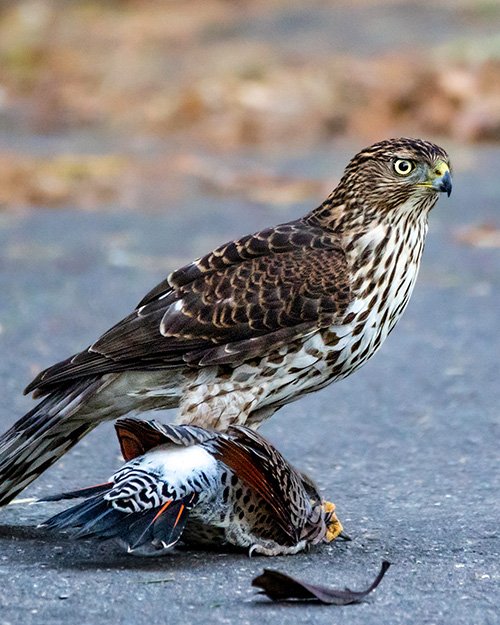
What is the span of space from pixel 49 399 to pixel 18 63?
18.6 metres

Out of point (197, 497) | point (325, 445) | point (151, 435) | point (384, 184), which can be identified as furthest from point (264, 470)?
point (325, 445)

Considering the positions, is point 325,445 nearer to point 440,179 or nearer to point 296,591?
point 440,179

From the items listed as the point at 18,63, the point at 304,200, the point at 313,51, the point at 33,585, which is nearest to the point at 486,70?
the point at 313,51

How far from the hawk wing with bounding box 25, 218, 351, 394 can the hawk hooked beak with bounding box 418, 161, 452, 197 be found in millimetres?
472

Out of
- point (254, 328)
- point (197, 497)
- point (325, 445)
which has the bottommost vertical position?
point (325, 445)

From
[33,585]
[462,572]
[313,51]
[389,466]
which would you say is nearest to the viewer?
[33,585]

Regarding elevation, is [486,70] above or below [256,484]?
above

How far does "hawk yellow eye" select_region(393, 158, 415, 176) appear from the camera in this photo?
471cm

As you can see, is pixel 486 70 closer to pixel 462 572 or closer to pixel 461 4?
pixel 461 4

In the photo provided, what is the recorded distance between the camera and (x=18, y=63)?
22.1m

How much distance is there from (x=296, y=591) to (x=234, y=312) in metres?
1.32

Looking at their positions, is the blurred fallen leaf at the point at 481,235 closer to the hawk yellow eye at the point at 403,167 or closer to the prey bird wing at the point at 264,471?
the hawk yellow eye at the point at 403,167

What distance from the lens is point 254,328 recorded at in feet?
14.7

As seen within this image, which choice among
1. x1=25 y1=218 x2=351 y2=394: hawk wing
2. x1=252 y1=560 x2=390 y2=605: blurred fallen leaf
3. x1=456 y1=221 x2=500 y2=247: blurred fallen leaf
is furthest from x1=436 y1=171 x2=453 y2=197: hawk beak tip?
x1=456 y1=221 x2=500 y2=247: blurred fallen leaf
